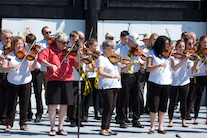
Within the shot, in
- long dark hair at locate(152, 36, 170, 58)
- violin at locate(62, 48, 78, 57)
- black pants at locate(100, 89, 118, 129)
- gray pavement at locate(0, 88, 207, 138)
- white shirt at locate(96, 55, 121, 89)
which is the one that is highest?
long dark hair at locate(152, 36, 170, 58)

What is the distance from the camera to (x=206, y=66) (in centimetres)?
741

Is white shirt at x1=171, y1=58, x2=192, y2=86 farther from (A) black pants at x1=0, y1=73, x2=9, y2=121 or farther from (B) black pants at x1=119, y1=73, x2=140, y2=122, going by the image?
(A) black pants at x1=0, y1=73, x2=9, y2=121

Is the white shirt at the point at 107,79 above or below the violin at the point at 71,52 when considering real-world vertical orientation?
below

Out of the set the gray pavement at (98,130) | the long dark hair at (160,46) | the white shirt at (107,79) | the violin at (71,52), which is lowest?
the gray pavement at (98,130)

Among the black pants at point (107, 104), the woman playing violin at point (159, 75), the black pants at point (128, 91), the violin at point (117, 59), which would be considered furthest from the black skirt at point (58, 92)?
the woman playing violin at point (159, 75)

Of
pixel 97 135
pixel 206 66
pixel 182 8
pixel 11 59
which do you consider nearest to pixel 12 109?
pixel 11 59

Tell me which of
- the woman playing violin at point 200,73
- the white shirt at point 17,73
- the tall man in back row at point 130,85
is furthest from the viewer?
the woman playing violin at point 200,73

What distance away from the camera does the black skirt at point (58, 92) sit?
237 inches

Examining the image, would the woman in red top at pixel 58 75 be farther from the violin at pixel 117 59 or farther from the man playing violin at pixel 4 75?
the man playing violin at pixel 4 75

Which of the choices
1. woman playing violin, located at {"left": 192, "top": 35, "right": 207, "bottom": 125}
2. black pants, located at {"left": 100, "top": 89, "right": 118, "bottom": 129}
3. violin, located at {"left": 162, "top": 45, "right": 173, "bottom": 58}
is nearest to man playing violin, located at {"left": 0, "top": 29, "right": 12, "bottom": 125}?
black pants, located at {"left": 100, "top": 89, "right": 118, "bottom": 129}

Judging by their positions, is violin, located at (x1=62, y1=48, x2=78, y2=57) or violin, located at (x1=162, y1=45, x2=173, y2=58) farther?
violin, located at (x1=162, y1=45, x2=173, y2=58)

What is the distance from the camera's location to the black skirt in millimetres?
6016

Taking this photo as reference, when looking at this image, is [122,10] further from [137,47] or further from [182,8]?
[137,47]

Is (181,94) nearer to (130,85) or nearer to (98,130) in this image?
(130,85)
